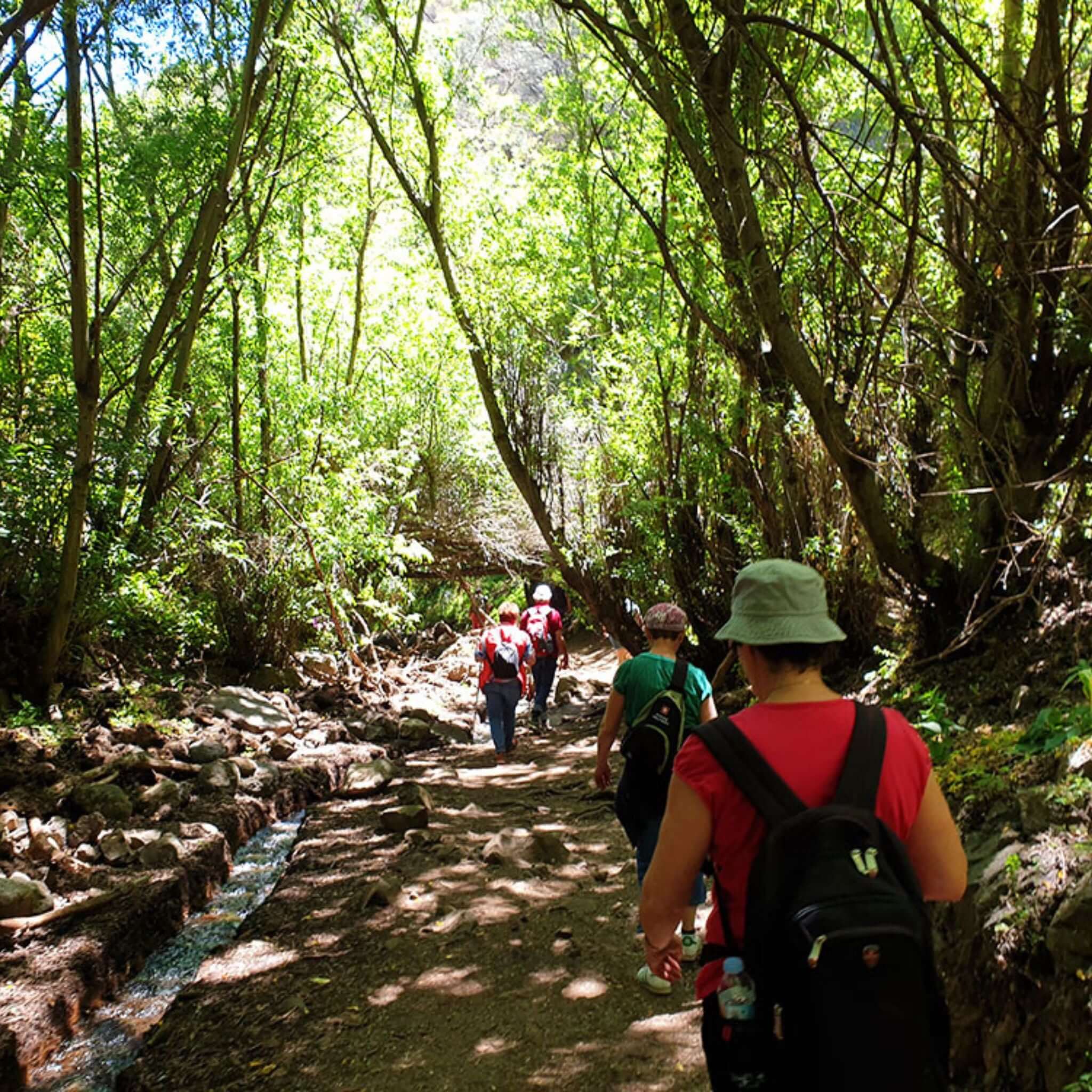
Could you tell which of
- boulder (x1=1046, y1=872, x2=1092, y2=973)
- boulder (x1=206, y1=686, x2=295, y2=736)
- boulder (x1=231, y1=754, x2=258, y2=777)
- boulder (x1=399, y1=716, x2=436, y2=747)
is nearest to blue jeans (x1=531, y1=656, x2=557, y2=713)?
boulder (x1=399, y1=716, x2=436, y2=747)

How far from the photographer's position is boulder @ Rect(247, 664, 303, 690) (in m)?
12.4

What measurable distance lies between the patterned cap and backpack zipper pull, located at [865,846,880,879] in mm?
2578

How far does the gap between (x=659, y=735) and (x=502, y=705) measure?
6108 mm

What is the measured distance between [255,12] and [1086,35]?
804cm

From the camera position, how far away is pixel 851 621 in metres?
8.35

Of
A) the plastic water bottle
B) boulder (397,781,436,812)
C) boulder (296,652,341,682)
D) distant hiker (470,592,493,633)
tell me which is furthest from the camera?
boulder (296,652,341,682)

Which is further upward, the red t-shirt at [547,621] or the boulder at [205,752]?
the red t-shirt at [547,621]

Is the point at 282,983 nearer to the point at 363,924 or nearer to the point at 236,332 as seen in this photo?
the point at 363,924

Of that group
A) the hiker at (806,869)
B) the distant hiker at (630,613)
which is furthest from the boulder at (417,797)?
the hiker at (806,869)

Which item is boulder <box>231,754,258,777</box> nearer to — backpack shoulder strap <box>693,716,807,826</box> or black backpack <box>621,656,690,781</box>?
black backpack <box>621,656,690,781</box>

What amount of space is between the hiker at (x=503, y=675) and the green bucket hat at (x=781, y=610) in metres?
7.77

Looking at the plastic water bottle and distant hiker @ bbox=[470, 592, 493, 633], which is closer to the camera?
the plastic water bottle

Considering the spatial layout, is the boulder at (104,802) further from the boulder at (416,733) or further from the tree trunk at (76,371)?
the boulder at (416,733)

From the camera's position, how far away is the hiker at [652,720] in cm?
396
